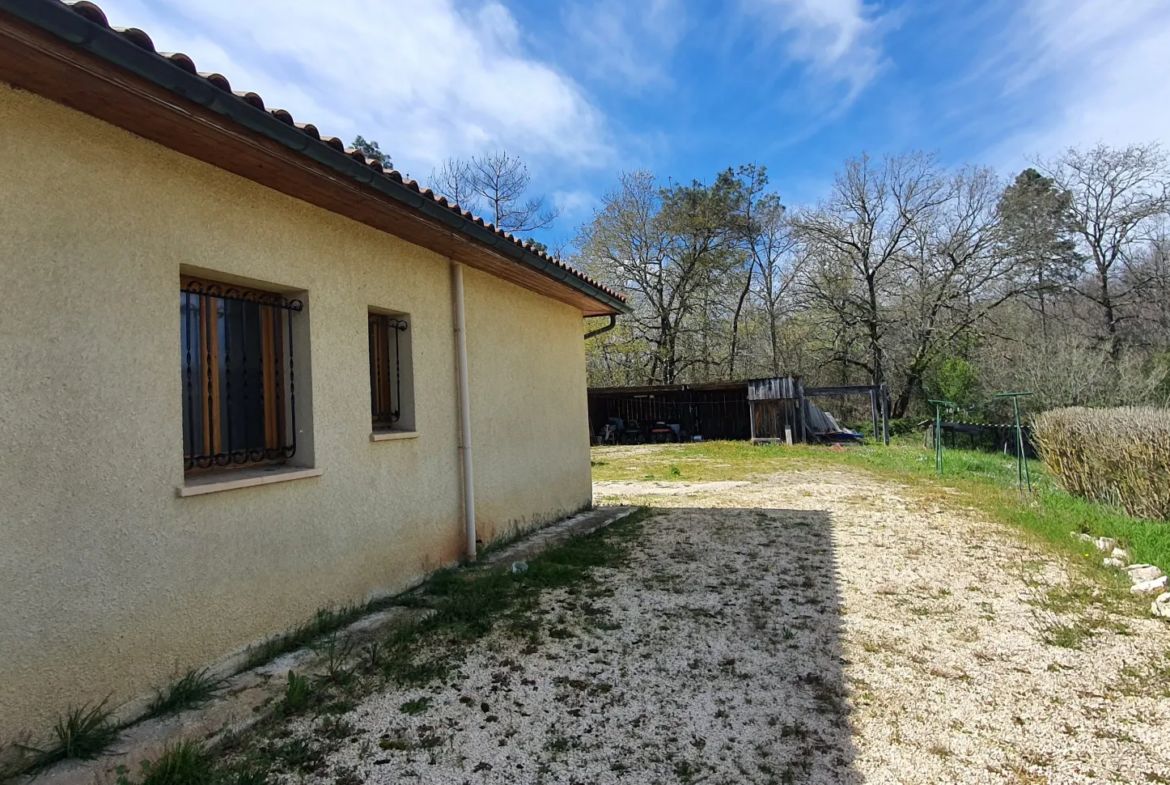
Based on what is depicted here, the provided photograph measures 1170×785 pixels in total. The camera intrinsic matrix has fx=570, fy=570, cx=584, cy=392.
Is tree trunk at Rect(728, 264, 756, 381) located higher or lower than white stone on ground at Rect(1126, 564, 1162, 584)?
higher

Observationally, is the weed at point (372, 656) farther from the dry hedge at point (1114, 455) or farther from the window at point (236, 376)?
the dry hedge at point (1114, 455)

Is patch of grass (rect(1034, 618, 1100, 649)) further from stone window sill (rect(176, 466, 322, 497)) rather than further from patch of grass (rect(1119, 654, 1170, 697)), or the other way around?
stone window sill (rect(176, 466, 322, 497))

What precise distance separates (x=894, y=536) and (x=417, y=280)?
5841 millimetres

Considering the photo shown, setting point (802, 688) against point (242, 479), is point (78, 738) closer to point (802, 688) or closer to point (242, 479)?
point (242, 479)

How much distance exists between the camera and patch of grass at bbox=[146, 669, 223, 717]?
254 centimetres

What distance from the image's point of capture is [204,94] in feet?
7.63

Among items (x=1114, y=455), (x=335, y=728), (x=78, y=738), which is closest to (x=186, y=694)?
(x=78, y=738)

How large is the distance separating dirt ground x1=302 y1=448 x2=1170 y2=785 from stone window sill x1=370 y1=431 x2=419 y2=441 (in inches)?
63.9

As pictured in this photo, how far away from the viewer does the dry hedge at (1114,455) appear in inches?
257

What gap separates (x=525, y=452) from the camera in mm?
6340

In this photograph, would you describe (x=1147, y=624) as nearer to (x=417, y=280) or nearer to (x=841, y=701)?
(x=841, y=701)

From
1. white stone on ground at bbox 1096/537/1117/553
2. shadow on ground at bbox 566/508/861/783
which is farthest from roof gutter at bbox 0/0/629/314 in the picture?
white stone on ground at bbox 1096/537/1117/553

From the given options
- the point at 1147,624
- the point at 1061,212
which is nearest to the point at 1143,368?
the point at 1061,212

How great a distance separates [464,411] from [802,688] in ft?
11.1
